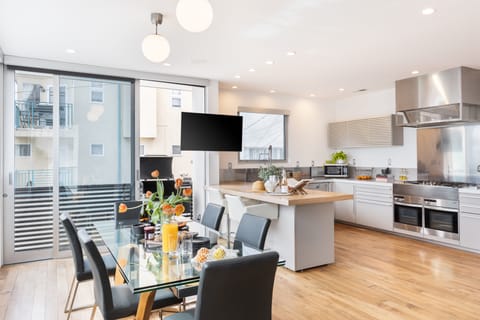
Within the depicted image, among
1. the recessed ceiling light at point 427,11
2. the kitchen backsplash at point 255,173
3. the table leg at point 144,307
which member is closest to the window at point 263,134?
the kitchen backsplash at point 255,173

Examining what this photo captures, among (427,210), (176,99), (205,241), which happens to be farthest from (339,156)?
(205,241)

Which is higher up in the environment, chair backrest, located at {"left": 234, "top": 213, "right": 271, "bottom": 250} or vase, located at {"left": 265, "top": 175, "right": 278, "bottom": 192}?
vase, located at {"left": 265, "top": 175, "right": 278, "bottom": 192}

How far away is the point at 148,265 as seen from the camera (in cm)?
197

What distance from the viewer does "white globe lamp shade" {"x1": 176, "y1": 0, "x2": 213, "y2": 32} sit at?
1.99 m

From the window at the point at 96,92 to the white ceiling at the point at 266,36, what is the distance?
39 cm

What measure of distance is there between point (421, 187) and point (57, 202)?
5337 mm

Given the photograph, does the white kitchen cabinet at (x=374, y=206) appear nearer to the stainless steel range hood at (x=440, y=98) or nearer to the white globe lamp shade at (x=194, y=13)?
the stainless steel range hood at (x=440, y=98)

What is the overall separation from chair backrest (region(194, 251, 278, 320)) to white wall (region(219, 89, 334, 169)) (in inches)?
171

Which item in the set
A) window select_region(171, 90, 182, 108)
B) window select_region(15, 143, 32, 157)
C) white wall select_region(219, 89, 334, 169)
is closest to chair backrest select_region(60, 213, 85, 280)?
window select_region(15, 143, 32, 157)

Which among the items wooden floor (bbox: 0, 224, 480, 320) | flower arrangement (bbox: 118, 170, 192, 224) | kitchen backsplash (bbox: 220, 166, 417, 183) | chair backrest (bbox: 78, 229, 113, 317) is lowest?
wooden floor (bbox: 0, 224, 480, 320)

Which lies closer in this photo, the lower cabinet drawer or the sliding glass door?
the sliding glass door

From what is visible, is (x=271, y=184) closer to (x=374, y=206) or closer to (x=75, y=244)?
(x=75, y=244)

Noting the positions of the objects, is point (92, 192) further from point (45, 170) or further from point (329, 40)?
point (329, 40)

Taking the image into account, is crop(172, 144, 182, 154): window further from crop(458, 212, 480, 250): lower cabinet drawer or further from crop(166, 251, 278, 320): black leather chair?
crop(166, 251, 278, 320): black leather chair
